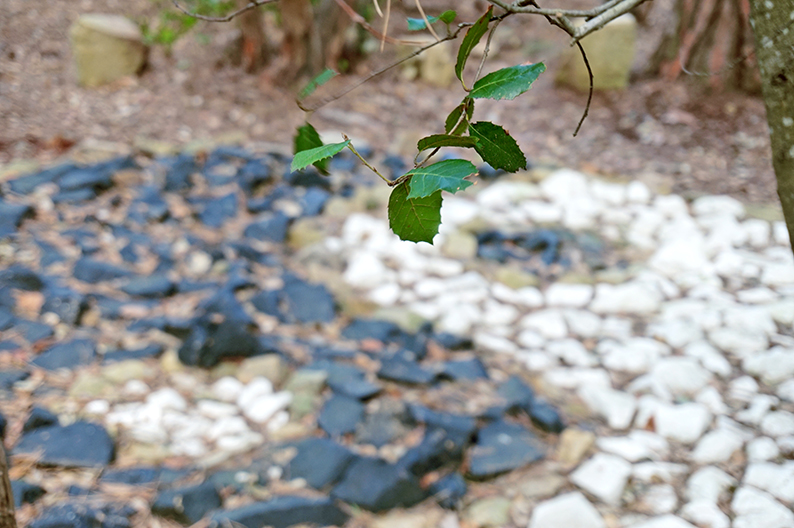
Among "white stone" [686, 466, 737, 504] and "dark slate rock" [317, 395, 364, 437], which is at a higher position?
"white stone" [686, 466, 737, 504]

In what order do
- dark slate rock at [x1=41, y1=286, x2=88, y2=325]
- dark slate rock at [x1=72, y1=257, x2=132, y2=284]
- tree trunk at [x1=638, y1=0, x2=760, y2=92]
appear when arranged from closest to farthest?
1. dark slate rock at [x1=41, y1=286, x2=88, y2=325]
2. dark slate rock at [x1=72, y1=257, x2=132, y2=284]
3. tree trunk at [x1=638, y1=0, x2=760, y2=92]

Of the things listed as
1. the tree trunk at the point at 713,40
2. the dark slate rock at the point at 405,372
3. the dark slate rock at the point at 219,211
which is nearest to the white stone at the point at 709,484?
the dark slate rock at the point at 405,372

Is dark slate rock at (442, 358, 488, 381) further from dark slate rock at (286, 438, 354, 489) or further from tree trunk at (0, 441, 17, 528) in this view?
tree trunk at (0, 441, 17, 528)

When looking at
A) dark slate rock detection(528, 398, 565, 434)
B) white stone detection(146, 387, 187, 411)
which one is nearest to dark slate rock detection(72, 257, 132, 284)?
white stone detection(146, 387, 187, 411)

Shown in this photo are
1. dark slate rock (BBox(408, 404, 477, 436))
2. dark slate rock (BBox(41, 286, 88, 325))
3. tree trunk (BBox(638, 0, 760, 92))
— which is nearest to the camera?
dark slate rock (BBox(408, 404, 477, 436))

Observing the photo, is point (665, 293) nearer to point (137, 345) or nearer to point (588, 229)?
point (588, 229)

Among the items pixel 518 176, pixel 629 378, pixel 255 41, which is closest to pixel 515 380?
pixel 629 378
